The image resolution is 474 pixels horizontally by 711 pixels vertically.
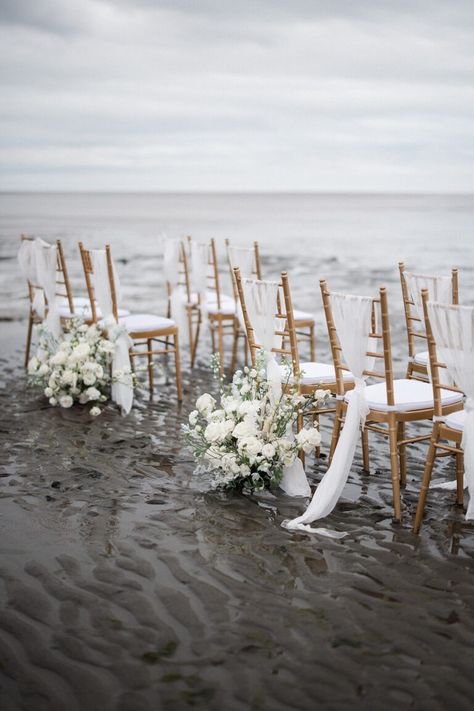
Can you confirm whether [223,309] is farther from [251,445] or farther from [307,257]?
[307,257]

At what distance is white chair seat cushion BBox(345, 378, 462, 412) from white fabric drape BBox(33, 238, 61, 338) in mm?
3375

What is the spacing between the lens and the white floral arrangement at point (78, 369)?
596 centimetres

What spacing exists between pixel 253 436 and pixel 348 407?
53cm

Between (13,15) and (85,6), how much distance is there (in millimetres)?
1307

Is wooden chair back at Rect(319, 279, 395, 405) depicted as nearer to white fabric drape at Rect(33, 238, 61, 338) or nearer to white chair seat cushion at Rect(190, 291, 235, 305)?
white fabric drape at Rect(33, 238, 61, 338)

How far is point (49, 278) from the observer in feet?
21.9

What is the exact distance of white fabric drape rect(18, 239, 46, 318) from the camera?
23.1 feet

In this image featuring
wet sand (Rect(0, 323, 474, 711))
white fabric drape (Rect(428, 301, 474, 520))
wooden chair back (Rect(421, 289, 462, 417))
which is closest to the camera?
wet sand (Rect(0, 323, 474, 711))

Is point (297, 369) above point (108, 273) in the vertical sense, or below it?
below

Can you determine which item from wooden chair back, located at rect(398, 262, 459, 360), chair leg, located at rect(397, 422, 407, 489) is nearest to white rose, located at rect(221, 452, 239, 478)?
chair leg, located at rect(397, 422, 407, 489)

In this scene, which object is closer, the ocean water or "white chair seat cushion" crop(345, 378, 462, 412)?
"white chair seat cushion" crop(345, 378, 462, 412)

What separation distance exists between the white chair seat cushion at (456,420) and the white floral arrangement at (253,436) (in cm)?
69

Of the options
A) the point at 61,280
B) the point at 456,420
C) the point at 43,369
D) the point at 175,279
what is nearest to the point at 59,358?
the point at 43,369

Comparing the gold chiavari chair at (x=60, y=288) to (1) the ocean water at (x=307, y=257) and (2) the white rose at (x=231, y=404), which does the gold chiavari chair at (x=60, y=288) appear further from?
(1) the ocean water at (x=307, y=257)
